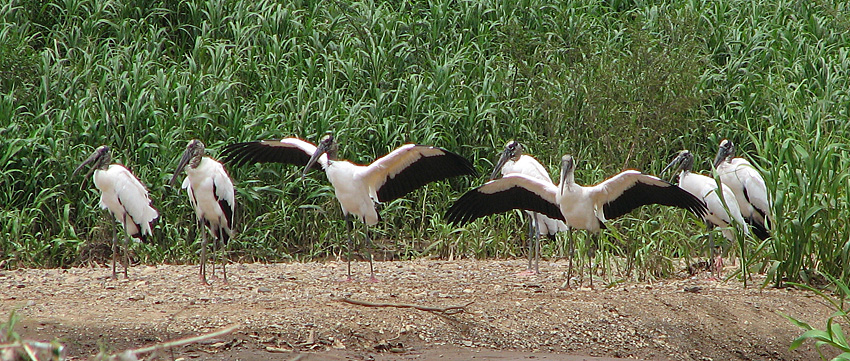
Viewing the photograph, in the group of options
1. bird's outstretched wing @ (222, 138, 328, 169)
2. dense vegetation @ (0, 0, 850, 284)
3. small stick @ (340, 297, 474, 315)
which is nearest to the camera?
small stick @ (340, 297, 474, 315)

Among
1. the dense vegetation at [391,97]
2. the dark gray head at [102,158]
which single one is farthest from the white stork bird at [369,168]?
the dense vegetation at [391,97]

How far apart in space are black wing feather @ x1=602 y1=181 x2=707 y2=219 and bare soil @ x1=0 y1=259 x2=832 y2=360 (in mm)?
535

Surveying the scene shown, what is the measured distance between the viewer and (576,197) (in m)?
6.15

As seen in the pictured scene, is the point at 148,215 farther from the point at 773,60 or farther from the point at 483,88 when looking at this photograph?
the point at 773,60

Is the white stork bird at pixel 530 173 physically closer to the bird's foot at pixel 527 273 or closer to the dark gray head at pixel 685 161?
the bird's foot at pixel 527 273

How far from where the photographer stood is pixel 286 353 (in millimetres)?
4871

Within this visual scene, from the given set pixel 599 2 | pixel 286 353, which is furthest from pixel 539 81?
pixel 286 353

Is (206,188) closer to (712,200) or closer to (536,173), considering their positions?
(536,173)

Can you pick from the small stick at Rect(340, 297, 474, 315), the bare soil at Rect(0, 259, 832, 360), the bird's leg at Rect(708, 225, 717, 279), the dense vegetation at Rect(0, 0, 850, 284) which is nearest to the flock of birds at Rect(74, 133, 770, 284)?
the bird's leg at Rect(708, 225, 717, 279)

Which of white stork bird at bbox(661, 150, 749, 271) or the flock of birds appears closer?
the flock of birds

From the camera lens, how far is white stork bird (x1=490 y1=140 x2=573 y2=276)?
737 centimetres

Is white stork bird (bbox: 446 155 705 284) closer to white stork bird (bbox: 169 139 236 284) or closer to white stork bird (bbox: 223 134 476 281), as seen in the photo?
white stork bird (bbox: 223 134 476 281)

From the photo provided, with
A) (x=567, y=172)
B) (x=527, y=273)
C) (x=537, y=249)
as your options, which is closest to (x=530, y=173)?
(x=537, y=249)

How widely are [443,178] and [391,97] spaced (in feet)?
11.7
